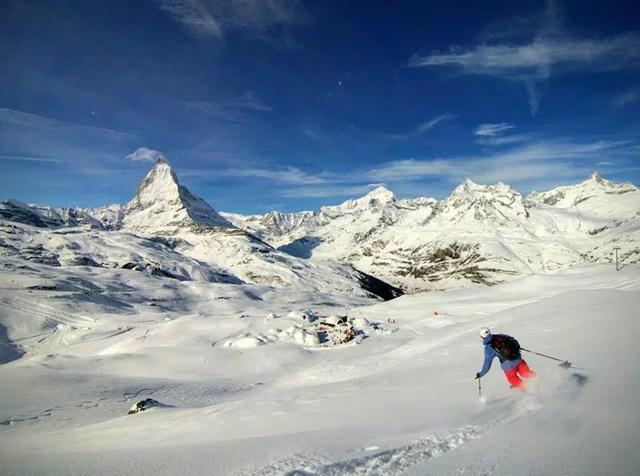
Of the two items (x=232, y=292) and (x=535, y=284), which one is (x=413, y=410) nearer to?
(x=535, y=284)

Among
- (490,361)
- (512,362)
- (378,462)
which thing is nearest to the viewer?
(378,462)

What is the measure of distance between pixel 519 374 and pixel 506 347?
833 mm

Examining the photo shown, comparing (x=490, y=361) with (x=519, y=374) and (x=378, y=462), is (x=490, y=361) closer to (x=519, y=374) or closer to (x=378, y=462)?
(x=519, y=374)

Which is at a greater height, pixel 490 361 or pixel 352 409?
pixel 490 361

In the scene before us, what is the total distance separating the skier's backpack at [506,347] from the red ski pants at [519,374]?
27 centimetres

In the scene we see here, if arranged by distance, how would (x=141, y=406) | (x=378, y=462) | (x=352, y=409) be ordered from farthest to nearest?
(x=141, y=406) → (x=352, y=409) → (x=378, y=462)

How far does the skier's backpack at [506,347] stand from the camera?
39.4 feet

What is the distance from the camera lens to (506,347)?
12.1m

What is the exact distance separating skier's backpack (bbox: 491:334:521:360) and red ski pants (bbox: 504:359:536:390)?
0.27 meters

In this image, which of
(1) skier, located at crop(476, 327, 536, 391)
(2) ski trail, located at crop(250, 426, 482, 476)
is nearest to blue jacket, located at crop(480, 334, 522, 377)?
(1) skier, located at crop(476, 327, 536, 391)

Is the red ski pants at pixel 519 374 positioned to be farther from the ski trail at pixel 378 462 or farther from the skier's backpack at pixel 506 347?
the ski trail at pixel 378 462

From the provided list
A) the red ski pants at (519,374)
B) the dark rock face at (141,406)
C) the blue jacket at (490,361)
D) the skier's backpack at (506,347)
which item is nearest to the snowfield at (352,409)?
the red ski pants at (519,374)

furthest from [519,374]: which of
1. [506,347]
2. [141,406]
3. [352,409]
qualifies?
[141,406]

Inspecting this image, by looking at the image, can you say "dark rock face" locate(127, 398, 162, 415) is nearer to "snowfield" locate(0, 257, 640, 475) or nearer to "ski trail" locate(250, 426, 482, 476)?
"snowfield" locate(0, 257, 640, 475)
